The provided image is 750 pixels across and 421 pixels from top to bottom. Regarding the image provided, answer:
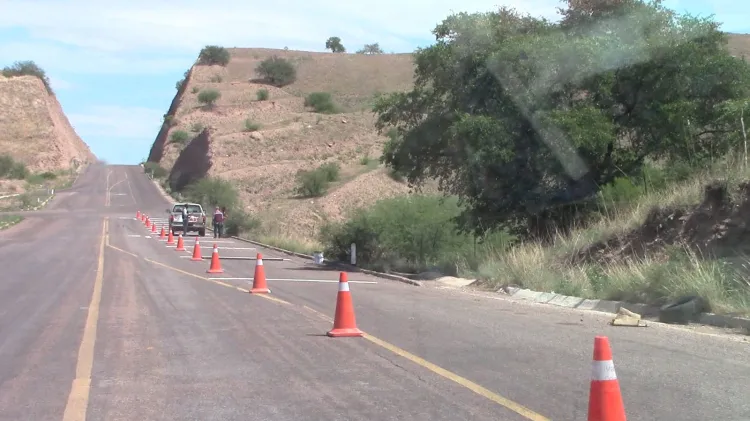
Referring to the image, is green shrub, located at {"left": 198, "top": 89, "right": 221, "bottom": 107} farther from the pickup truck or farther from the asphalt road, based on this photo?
the asphalt road

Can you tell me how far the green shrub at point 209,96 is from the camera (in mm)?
126312

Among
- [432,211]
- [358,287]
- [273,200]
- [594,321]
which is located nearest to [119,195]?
[273,200]

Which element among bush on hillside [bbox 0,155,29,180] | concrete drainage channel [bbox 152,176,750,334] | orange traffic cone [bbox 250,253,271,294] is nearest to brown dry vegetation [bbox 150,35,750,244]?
orange traffic cone [bbox 250,253,271,294]

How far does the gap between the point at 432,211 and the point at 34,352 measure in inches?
741

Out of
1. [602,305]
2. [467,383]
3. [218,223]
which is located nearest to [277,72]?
[218,223]

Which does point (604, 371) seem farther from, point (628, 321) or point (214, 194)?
point (214, 194)

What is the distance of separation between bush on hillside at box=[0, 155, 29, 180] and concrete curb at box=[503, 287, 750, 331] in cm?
10036

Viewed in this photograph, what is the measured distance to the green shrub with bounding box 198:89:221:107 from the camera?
12631 cm

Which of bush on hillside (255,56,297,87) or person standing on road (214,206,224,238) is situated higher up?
bush on hillside (255,56,297,87)

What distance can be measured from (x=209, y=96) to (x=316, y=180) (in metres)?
64.8

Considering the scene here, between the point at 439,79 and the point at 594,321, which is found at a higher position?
the point at 439,79

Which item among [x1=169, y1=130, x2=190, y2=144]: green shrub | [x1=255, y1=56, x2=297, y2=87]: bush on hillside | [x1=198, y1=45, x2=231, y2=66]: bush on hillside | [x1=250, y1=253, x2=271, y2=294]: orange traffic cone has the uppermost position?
[x1=198, y1=45, x2=231, y2=66]: bush on hillside

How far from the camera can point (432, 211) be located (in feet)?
93.8

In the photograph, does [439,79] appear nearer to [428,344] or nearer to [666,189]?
[666,189]
